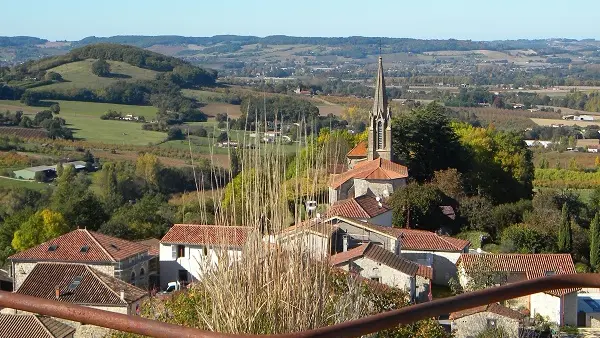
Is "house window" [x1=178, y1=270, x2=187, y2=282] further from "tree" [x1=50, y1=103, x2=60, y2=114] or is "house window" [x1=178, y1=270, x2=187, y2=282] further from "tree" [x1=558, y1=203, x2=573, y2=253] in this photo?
"tree" [x1=50, y1=103, x2=60, y2=114]

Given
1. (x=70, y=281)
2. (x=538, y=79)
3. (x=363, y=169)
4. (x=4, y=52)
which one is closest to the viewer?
(x=70, y=281)

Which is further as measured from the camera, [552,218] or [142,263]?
[552,218]

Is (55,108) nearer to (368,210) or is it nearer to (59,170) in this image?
(59,170)

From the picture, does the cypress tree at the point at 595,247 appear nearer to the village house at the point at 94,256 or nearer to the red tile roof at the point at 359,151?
the red tile roof at the point at 359,151

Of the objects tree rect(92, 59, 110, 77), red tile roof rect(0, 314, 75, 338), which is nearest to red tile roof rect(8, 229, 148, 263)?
red tile roof rect(0, 314, 75, 338)

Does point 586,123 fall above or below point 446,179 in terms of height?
below

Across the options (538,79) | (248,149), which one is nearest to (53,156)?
(248,149)

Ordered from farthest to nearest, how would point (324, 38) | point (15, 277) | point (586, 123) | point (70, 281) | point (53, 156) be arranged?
point (324, 38) → point (586, 123) → point (53, 156) → point (15, 277) → point (70, 281)

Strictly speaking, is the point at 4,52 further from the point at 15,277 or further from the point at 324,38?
the point at 15,277
